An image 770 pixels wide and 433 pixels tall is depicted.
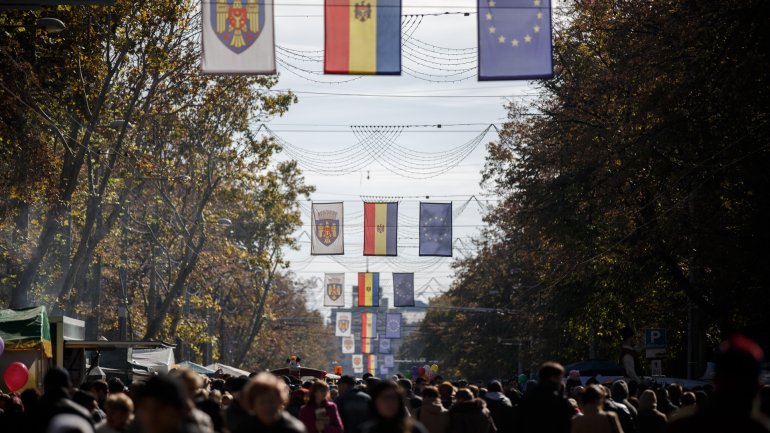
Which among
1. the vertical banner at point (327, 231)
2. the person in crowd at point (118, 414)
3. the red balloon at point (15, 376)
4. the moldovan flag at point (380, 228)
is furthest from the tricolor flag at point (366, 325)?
the person in crowd at point (118, 414)

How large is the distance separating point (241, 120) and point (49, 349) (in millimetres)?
19469

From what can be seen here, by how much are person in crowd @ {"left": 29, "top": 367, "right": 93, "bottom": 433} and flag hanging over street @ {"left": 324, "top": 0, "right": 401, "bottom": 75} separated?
985 centimetres

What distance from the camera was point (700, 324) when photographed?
1340 inches

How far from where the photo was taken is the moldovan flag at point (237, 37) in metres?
18.1

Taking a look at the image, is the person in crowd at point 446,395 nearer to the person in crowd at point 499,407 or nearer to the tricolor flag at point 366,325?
the person in crowd at point 499,407

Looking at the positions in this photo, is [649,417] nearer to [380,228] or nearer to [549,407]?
[549,407]

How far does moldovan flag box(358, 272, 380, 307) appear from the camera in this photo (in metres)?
62.7

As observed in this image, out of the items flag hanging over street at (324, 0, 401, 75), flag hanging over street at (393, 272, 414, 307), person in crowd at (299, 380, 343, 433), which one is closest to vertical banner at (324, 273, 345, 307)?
flag hanging over street at (393, 272, 414, 307)

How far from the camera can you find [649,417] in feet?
48.4

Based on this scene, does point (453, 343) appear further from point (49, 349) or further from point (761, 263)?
point (49, 349)

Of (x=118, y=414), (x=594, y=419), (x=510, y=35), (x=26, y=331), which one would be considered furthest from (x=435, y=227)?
(x=118, y=414)

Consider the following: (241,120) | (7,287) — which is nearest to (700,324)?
(241,120)

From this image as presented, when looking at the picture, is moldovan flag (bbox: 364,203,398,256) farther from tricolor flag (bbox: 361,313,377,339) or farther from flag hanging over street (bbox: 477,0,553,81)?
tricolor flag (bbox: 361,313,377,339)

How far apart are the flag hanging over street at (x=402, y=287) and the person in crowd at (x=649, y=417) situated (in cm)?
4617
